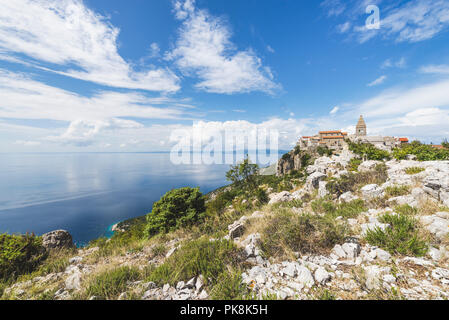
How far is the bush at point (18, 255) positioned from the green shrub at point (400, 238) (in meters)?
9.47

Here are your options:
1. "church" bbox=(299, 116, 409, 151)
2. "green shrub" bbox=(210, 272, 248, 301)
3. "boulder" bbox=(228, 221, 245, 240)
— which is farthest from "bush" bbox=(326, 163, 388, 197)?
"church" bbox=(299, 116, 409, 151)

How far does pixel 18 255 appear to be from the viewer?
5148 millimetres

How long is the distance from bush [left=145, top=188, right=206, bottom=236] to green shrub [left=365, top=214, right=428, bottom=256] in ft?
32.0

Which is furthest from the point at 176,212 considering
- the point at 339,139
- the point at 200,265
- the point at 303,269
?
the point at 339,139

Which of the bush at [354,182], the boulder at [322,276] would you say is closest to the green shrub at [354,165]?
the bush at [354,182]

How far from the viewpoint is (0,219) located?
68438mm

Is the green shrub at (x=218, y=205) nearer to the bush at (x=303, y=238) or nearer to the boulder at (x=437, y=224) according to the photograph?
the bush at (x=303, y=238)

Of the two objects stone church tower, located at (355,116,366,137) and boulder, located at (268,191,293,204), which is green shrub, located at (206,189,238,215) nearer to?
boulder, located at (268,191,293,204)

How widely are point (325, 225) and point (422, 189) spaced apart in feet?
15.0

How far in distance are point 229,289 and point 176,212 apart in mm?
11252

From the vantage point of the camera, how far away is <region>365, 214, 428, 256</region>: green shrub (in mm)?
2914

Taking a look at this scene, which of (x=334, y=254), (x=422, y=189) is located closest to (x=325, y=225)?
(x=334, y=254)
